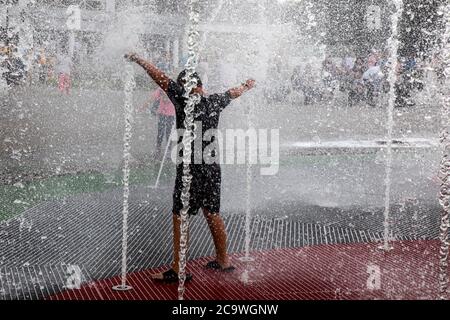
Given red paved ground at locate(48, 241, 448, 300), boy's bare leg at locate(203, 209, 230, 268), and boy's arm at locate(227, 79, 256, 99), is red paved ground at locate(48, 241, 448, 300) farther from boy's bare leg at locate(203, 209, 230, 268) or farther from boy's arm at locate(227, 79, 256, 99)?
boy's arm at locate(227, 79, 256, 99)

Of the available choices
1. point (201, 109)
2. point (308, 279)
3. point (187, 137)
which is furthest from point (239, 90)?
point (308, 279)

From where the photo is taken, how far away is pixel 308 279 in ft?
15.3

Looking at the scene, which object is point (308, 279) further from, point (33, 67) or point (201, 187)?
point (33, 67)

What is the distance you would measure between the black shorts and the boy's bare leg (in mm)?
85

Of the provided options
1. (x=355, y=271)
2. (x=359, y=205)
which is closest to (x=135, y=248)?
(x=355, y=271)

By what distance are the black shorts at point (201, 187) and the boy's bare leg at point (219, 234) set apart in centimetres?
9

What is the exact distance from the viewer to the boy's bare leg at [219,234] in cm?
472

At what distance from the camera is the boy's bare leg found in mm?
4723

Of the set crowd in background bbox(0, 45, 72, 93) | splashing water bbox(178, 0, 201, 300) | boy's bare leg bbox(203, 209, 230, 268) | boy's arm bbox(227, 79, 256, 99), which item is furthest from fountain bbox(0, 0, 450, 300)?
crowd in background bbox(0, 45, 72, 93)

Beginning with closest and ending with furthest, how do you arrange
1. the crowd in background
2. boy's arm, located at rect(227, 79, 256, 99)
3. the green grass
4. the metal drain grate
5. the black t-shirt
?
the black t-shirt < boy's arm, located at rect(227, 79, 256, 99) < the metal drain grate < the green grass < the crowd in background

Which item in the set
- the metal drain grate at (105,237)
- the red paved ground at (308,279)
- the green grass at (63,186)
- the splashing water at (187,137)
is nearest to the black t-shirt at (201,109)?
the splashing water at (187,137)

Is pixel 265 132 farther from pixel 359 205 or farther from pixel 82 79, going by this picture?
pixel 82 79

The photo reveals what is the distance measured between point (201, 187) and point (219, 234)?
0.40 m

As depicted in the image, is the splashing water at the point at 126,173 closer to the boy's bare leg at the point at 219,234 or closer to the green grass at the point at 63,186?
the boy's bare leg at the point at 219,234
